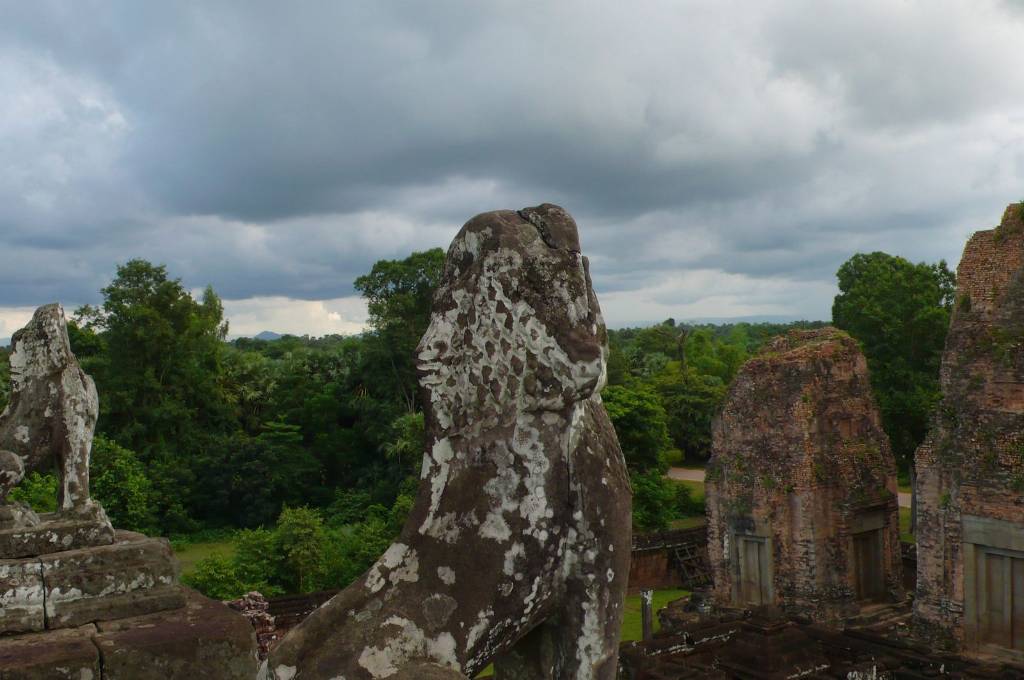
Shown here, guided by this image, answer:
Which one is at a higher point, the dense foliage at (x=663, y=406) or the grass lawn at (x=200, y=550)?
the dense foliage at (x=663, y=406)

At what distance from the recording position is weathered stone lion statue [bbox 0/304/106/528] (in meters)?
6.14

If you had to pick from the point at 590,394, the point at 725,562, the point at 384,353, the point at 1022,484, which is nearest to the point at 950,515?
the point at 1022,484

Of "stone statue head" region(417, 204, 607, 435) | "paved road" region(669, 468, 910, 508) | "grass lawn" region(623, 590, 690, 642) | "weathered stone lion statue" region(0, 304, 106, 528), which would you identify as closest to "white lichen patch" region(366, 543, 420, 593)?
"stone statue head" region(417, 204, 607, 435)

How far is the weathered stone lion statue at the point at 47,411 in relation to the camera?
6137 millimetres

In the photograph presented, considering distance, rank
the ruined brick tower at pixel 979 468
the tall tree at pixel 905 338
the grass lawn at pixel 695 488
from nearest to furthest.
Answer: the ruined brick tower at pixel 979 468 < the tall tree at pixel 905 338 < the grass lawn at pixel 695 488

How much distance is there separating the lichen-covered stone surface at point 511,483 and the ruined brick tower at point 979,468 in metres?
11.7

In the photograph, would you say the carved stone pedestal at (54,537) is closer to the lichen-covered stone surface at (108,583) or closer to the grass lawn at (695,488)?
the lichen-covered stone surface at (108,583)

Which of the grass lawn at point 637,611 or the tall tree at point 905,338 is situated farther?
the tall tree at point 905,338

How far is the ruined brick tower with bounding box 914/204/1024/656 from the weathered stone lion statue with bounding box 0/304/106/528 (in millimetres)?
11582

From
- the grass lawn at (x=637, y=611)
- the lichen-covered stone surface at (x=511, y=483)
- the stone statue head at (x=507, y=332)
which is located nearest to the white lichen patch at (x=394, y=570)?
the lichen-covered stone surface at (x=511, y=483)

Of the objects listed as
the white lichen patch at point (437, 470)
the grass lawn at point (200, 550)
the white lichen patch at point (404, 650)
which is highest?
the white lichen patch at point (437, 470)

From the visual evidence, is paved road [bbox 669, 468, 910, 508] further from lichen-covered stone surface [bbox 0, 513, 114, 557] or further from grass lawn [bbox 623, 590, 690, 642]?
lichen-covered stone surface [bbox 0, 513, 114, 557]

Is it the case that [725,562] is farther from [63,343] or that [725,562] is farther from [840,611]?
[63,343]

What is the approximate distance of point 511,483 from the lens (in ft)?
8.36
